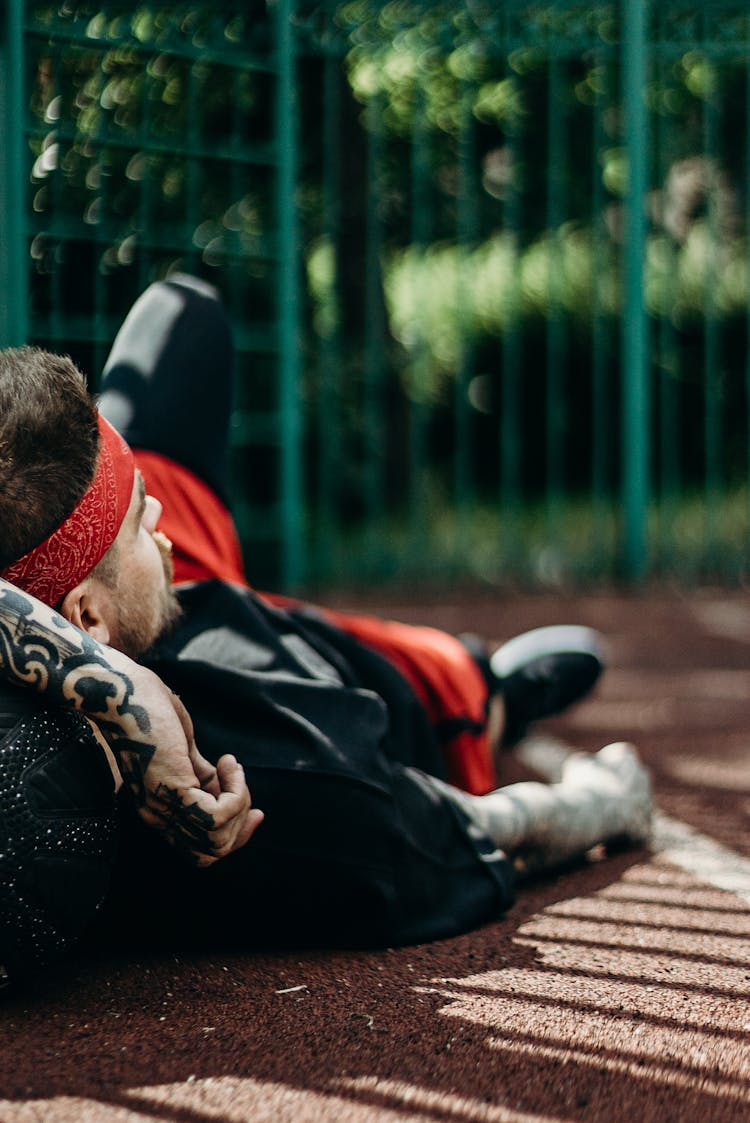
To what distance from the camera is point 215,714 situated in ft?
6.69

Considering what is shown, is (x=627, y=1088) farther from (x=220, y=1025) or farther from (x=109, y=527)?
(x=109, y=527)

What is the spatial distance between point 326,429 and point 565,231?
4778 millimetres

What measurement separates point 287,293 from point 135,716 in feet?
13.8

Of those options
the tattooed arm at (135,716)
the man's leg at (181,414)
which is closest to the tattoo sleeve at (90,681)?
the tattooed arm at (135,716)

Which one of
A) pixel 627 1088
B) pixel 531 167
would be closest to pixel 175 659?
pixel 627 1088

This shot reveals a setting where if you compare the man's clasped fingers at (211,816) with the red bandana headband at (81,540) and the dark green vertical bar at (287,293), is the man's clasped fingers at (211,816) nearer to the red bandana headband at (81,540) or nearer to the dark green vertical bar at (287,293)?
the red bandana headband at (81,540)

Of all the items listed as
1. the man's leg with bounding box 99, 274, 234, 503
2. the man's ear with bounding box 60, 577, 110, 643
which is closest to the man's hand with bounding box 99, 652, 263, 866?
the man's ear with bounding box 60, 577, 110, 643

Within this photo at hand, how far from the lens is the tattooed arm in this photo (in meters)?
1.73

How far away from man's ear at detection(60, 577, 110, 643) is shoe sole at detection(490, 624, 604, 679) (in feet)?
4.53

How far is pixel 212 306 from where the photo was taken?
295cm

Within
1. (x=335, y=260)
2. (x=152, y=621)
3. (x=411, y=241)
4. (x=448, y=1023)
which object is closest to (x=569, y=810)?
(x=448, y=1023)

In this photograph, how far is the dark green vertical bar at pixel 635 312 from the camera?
23.7 ft

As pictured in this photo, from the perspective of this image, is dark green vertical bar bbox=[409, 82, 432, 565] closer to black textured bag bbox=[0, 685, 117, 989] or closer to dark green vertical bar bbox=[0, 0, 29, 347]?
dark green vertical bar bbox=[0, 0, 29, 347]

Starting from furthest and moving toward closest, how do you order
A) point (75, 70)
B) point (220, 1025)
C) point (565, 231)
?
point (565, 231) < point (75, 70) < point (220, 1025)
